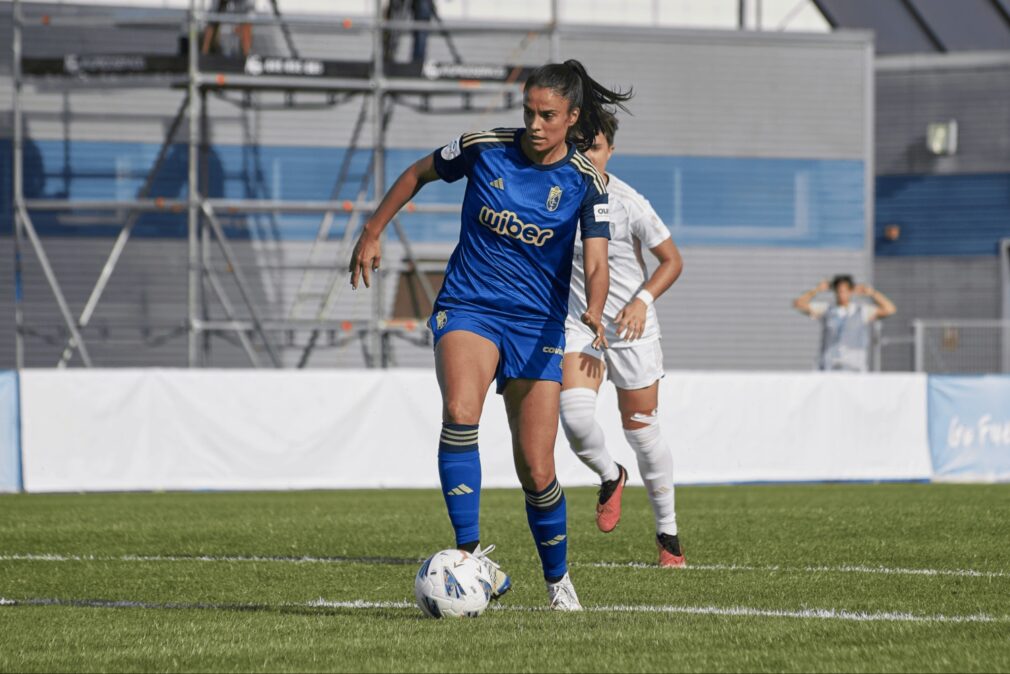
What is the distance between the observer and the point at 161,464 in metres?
15.6

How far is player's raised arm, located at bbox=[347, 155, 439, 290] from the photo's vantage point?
6145mm

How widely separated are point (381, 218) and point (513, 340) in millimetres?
683

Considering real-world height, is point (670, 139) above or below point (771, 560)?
above

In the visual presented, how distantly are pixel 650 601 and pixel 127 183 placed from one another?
64.3ft

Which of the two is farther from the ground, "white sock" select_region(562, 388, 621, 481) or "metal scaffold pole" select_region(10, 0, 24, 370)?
"metal scaffold pole" select_region(10, 0, 24, 370)

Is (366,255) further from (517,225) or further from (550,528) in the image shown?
(550,528)

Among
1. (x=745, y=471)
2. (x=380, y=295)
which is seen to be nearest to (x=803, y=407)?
(x=745, y=471)

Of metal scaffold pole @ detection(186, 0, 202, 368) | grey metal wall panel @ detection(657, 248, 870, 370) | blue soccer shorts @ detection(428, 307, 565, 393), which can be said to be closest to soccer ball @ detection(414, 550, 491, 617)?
blue soccer shorts @ detection(428, 307, 565, 393)

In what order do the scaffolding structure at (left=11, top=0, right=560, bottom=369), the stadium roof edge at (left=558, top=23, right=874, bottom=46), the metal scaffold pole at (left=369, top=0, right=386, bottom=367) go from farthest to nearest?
the stadium roof edge at (left=558, top=23, right=874, bottom=46) → the metal scaffold pole at (left=369, top=0, right=386, bottom=367) → the scaffolding structure at (left=11, top=0, right=560, bottom=369)

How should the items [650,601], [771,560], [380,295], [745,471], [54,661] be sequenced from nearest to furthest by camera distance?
[54,661], [650,601], [771,560], [745,471], [380,295]

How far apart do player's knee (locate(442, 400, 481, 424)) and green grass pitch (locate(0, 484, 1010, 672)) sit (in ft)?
2.36

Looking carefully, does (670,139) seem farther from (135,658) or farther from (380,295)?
(135,658)

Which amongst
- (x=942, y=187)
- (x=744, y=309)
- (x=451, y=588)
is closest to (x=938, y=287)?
(x=942, y=187)

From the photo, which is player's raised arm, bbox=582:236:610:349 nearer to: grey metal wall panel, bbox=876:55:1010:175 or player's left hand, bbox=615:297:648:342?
player's left hand, bbox=615:297:648:342
